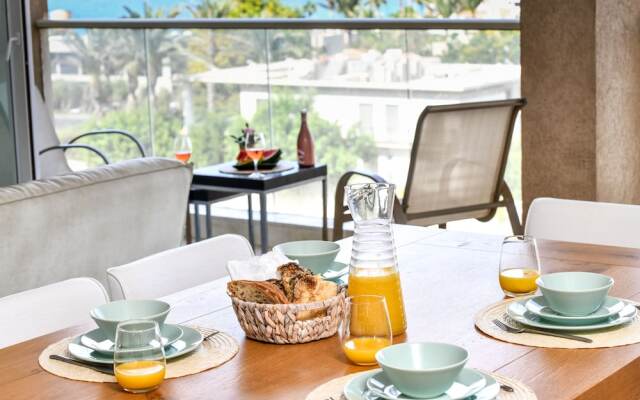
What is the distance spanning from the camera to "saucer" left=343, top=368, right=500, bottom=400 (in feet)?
5.15

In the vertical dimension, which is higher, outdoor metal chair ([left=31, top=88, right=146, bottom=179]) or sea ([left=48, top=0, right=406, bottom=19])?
sea ([left=48, top=0, right=406, bottom=19])

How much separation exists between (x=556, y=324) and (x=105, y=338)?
2.48 feet

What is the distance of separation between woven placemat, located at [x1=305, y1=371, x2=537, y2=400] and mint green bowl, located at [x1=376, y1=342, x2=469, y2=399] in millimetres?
83

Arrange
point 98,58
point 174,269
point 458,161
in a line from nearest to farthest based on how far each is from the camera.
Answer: point 174,269 → point 458,161 → point 98,58

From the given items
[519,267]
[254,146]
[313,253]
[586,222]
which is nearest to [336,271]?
[313,253]

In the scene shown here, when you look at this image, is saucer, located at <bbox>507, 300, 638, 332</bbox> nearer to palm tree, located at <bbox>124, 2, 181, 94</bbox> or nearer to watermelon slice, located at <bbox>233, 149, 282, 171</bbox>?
watermelon slice, located at <bbox>233, 149, 282, 171</bbox>

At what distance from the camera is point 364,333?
1.72 metres

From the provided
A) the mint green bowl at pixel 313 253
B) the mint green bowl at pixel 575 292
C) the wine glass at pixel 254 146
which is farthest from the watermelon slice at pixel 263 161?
the mint green bowl at pixel 575 292

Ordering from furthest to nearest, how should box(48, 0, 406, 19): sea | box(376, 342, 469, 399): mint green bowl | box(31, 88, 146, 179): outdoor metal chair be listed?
box(48, 0, 406, 19): sea
box(31, 88, 146, 179): outdoor metal chair
box(376, 342, 469, 399): mint green bowl

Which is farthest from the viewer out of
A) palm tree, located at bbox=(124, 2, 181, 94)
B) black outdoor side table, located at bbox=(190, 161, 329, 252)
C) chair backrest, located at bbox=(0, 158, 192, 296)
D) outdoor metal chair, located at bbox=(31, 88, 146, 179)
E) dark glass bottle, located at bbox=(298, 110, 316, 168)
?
palm tree, located at bbox=(124, 2, 181, 94)

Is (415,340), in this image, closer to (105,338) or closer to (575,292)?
(575,292)

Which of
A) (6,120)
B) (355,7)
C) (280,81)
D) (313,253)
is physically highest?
(355,7)

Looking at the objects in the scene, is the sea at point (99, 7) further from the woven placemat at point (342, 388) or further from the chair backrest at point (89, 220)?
the woven placemat at point (342, 388)

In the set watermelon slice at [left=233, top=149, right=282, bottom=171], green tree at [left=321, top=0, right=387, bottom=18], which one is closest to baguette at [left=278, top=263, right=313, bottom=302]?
watermelon slice at [left=233, top=149, right=282, bottom=171]
